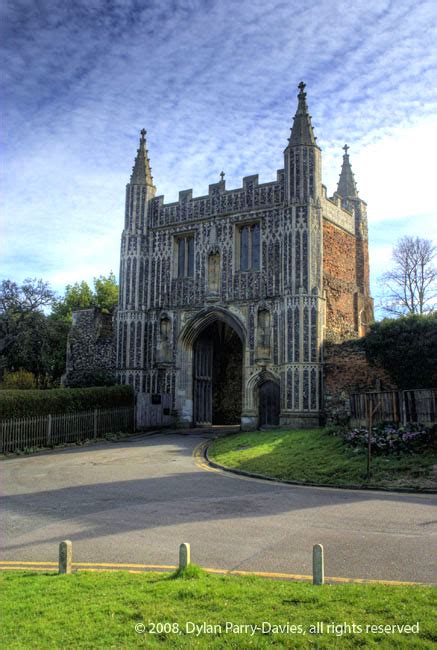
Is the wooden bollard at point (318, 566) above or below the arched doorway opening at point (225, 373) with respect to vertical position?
below

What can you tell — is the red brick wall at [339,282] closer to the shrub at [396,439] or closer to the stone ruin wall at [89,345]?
the shrub at [396,439]

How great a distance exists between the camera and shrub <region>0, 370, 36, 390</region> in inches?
1420

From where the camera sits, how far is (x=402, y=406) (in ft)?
58.9

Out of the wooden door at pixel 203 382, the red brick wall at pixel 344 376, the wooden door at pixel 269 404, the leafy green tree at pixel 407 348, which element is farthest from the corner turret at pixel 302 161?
the wooden door at pixel 203 382

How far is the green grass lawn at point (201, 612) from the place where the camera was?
505 cm

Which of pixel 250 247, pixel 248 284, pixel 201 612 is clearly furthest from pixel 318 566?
pixel 250 247

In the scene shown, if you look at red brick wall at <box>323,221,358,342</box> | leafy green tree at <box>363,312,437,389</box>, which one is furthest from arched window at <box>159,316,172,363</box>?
leafy green tree at <box>363,312,437,389</box>

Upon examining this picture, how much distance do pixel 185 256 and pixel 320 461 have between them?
56.8ft

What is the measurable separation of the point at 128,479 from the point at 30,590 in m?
9.44

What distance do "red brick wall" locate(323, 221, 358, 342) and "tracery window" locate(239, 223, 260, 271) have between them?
3.24 metres

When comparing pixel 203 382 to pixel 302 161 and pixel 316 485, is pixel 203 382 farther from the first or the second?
pixel 316 485

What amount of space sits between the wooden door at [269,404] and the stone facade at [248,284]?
0.27 ft

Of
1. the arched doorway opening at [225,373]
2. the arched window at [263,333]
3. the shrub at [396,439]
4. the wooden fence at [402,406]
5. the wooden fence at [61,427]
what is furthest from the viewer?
the arched doorway opening at [225,373]

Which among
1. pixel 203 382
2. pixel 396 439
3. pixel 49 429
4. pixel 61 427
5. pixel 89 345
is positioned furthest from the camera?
pixel 89 345
